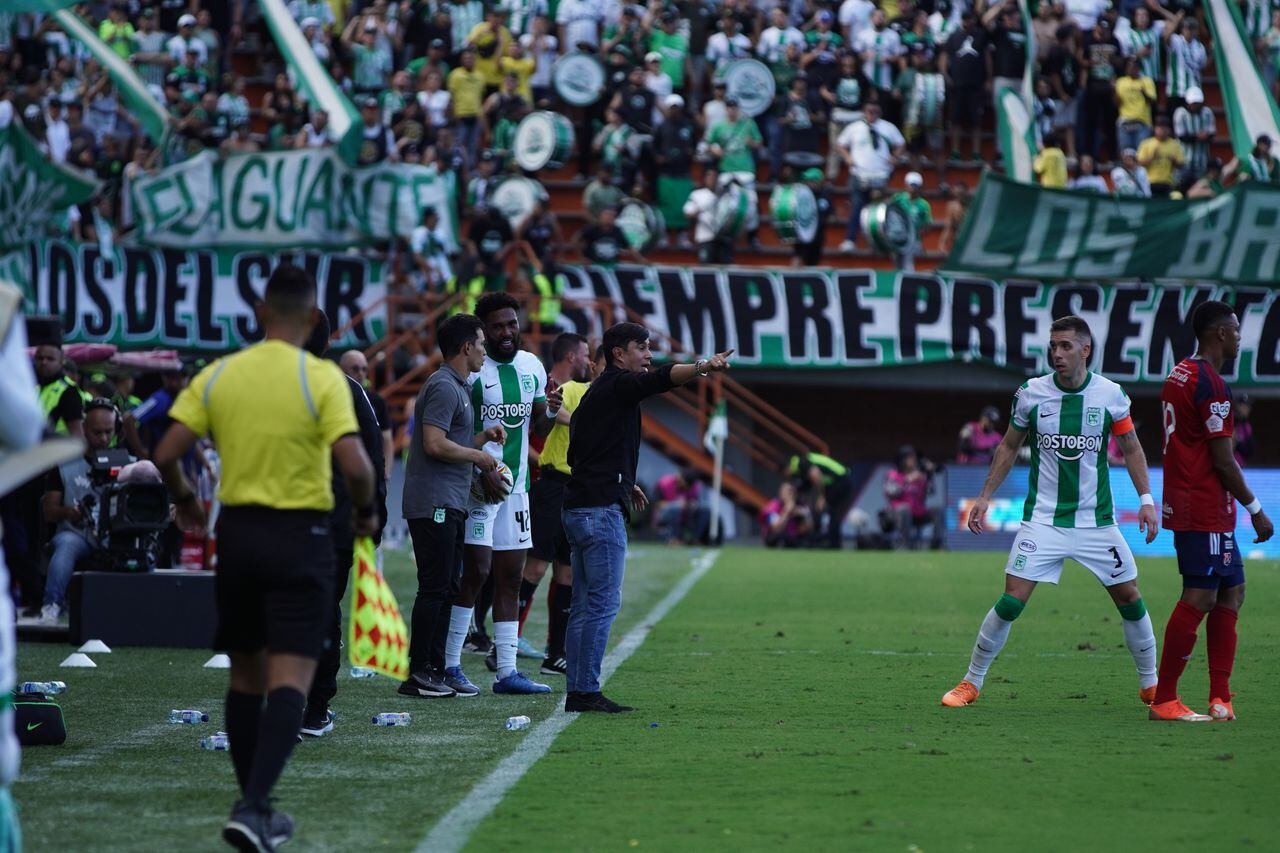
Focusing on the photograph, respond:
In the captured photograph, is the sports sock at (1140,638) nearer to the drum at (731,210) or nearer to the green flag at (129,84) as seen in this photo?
the drum at (731,210)

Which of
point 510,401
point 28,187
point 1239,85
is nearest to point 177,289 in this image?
point 28,187

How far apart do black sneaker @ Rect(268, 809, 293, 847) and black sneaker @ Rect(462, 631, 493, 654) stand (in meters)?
7.22

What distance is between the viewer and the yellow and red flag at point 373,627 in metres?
7.07

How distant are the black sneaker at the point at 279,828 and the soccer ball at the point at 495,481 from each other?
4276 millimetres

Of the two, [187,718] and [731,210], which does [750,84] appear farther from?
[187,718]

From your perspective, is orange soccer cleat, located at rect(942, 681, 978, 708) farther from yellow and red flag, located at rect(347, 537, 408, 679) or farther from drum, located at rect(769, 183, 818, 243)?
drum, located at rect(769, 183, 818, 243)

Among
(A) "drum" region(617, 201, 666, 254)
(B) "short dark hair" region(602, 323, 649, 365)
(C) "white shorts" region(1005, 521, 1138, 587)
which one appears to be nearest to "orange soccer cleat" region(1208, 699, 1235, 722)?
(C) "white shorts" region(1005, 521, 1138, 587)

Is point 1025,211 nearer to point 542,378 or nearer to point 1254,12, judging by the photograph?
point 1254,12

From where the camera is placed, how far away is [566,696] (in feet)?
33.9

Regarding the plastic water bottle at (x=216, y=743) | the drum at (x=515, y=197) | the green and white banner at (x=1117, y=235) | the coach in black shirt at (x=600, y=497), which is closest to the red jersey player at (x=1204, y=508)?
the coach in black shirt at (x=600, y=497)

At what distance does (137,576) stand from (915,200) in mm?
19608

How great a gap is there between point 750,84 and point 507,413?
22108mm

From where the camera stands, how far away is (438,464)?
1058cm

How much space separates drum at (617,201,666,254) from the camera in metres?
30.2
